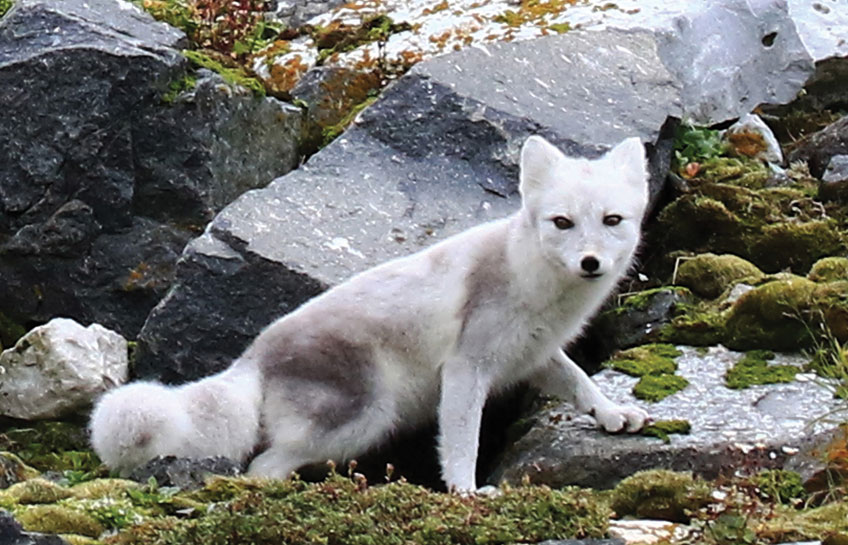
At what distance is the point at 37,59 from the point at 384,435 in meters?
3.45

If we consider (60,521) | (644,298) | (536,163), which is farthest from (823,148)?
(60,521)

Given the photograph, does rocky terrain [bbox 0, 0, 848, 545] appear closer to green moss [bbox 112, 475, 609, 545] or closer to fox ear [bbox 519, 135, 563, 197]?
green moss [bbox 112, 475, 609, 545]

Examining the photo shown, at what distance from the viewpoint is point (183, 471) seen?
17.3ft

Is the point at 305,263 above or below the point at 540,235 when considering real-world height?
below

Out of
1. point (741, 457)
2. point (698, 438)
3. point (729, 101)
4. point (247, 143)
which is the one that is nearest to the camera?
point (741, 457)

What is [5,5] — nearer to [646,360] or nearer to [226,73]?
[226,73]

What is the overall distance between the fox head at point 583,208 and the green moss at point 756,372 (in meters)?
0.77

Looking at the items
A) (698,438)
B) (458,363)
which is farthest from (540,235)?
(698,438)

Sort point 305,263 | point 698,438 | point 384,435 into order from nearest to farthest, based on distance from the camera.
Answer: point 698,438 → point 384,435 → point 305,263

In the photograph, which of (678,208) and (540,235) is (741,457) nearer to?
(540,235)

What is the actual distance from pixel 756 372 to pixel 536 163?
58.5 inches

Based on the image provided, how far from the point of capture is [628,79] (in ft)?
29.2

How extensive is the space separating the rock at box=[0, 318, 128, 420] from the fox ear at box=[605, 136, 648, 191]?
2.87 metres

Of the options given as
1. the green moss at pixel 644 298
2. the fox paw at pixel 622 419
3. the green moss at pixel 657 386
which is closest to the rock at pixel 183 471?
the fox paw at pixel 622 419
